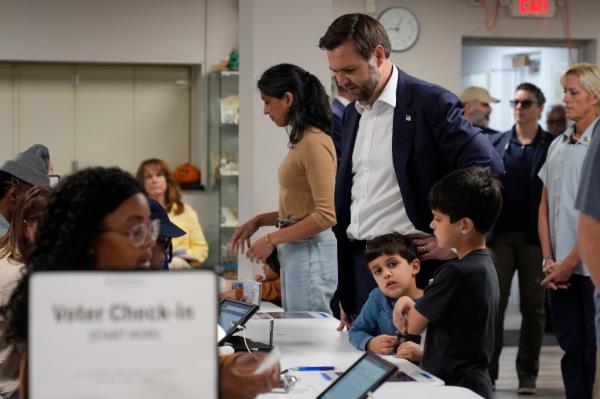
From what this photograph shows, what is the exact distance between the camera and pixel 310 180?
367 centimetres

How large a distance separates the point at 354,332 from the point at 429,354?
37 centimetres

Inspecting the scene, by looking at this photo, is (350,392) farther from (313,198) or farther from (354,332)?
(313,198)

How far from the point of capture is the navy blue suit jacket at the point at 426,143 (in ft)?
10.2

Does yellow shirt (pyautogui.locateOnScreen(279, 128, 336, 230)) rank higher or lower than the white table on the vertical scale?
higher

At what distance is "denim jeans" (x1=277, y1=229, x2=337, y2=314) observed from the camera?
149 inches

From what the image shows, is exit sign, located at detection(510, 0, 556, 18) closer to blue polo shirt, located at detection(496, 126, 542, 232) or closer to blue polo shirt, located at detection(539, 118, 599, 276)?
blue polo shirt, located at detection(496, 126, 542, 232)

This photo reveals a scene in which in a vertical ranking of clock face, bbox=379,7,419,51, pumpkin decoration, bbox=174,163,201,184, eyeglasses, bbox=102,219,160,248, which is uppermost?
clock face, bbox=379,7,419,51

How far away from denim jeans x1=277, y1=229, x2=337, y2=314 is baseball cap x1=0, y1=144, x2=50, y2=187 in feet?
3.22

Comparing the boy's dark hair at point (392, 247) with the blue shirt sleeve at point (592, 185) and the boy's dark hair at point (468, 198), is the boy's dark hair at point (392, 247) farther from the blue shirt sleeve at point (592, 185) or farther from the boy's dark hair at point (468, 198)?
the blue shirt sleeve at point (592, 185)

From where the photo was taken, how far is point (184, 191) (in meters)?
8.08

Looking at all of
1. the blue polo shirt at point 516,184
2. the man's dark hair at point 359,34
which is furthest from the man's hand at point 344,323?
the blue polo shirt at point 516,184

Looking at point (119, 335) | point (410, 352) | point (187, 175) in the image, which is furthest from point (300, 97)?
point (187, 175)

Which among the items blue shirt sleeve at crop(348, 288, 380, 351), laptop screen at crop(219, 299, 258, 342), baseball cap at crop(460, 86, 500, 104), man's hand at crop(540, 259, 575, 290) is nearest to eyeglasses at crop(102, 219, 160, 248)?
laptop screen at crop(219, 299, 258, 342)

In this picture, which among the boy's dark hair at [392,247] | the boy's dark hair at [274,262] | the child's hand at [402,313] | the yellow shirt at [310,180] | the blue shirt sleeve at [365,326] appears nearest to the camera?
the child's hand at [402,313]
